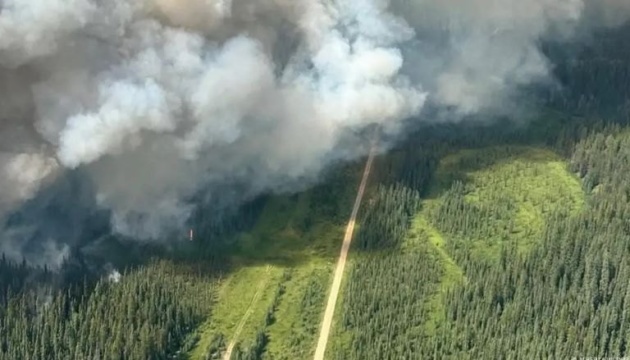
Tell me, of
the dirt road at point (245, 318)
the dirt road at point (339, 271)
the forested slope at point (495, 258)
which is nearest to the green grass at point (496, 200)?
the forested slope at point (495, 258)

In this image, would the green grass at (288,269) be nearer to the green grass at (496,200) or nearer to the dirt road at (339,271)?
the dirt road at (339,271)

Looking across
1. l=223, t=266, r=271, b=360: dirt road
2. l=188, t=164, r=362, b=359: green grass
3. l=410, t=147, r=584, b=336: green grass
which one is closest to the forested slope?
l=410, t=147, r=584, b=336: green grass

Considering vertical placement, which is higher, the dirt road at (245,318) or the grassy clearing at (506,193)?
the grassy clearing at (506,193)

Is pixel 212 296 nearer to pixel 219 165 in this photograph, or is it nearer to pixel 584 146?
pixel 219 165

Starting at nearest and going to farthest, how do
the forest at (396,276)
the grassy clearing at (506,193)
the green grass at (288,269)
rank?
the forest at (396,276), the green grass at (288,269), the grassy clearing at (506,193)

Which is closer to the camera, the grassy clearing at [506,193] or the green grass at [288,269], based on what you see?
the green grass at [288,269]

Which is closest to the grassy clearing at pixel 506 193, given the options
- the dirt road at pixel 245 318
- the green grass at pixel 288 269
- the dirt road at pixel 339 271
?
the dirt road at pixel 339 271

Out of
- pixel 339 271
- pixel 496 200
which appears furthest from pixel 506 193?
pixel 339 271

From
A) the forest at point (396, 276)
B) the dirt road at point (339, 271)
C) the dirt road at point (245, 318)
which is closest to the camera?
the forest at point (396, 276)
